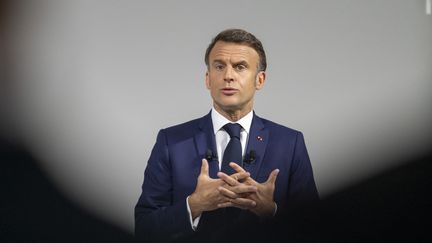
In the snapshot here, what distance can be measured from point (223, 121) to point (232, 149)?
140 mm

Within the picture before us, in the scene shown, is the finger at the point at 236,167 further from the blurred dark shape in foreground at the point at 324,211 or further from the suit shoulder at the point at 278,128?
the blurred dark shape in foreground at the point at 324,211

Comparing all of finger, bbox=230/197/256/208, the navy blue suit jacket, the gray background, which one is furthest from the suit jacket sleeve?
finger, bbox=230/197/256/208

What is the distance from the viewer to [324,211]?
277cm

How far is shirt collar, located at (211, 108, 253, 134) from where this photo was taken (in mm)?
2620

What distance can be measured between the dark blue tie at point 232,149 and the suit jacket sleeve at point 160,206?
0.82ft

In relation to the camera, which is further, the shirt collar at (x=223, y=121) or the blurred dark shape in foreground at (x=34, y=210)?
the blurred dark shape in foreground at (x=34, y=210)

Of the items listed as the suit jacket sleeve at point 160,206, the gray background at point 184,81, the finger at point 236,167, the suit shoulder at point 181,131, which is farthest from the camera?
the gray background at point 184,81

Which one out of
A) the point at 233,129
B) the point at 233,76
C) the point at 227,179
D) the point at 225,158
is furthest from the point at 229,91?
the point at 227,179

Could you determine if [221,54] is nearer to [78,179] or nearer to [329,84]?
[329,84]

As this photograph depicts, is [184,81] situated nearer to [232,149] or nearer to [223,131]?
[223,131]

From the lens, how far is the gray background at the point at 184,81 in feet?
9.12

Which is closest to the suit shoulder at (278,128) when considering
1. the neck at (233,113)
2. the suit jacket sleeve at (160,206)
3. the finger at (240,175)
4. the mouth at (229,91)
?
the neck at (233,113)

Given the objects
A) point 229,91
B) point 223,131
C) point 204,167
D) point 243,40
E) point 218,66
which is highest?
point 243,40

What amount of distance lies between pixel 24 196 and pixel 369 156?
175 cm
